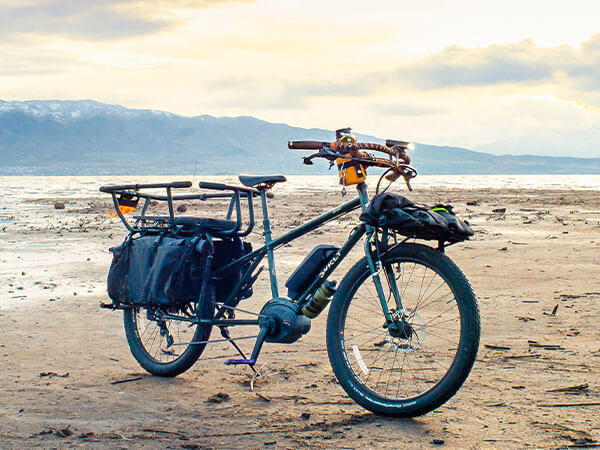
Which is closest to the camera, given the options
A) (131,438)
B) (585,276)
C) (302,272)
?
(131,438)

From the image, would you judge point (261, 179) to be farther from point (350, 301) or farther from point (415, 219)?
point (415, 219)

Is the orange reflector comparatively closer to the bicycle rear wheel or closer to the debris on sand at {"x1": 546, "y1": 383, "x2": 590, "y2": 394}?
the bicycle rear wheel

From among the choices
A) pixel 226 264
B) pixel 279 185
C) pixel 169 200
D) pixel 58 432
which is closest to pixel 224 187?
pixel 169 200

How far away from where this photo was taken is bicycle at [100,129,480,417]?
151 inches

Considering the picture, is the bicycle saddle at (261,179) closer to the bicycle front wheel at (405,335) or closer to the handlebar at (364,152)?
the handlebar at (364,152)

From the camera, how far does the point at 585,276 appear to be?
8.26 meters

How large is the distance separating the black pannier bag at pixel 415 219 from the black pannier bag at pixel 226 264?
1.27 metres

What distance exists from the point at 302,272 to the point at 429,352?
46.1 inches

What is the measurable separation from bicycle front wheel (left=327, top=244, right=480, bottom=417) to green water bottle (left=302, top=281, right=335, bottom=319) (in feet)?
0.31

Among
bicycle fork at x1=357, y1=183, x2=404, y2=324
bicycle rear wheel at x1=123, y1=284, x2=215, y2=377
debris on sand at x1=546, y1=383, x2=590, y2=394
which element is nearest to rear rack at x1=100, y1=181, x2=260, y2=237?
bicycle rear wheel at x1=123, y1=284, x2=215, y2=377

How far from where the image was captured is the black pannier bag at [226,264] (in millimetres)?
4895

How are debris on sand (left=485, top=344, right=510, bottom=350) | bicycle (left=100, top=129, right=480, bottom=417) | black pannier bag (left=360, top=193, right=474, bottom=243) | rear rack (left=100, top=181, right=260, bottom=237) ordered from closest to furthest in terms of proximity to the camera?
black pannier bag (left=360, top=193, right=474, bottom=243)
bicycle (left=100, top=129, right=480, bottom=417)
rear rack (left=100, top=181, right=260, bottom=237)
debris on sand (left=485, top=344, right=510, bottom=350)

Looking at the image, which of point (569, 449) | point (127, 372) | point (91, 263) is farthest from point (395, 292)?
point (91, 263)

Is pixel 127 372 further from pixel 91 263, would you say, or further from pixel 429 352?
pixel 91 263
